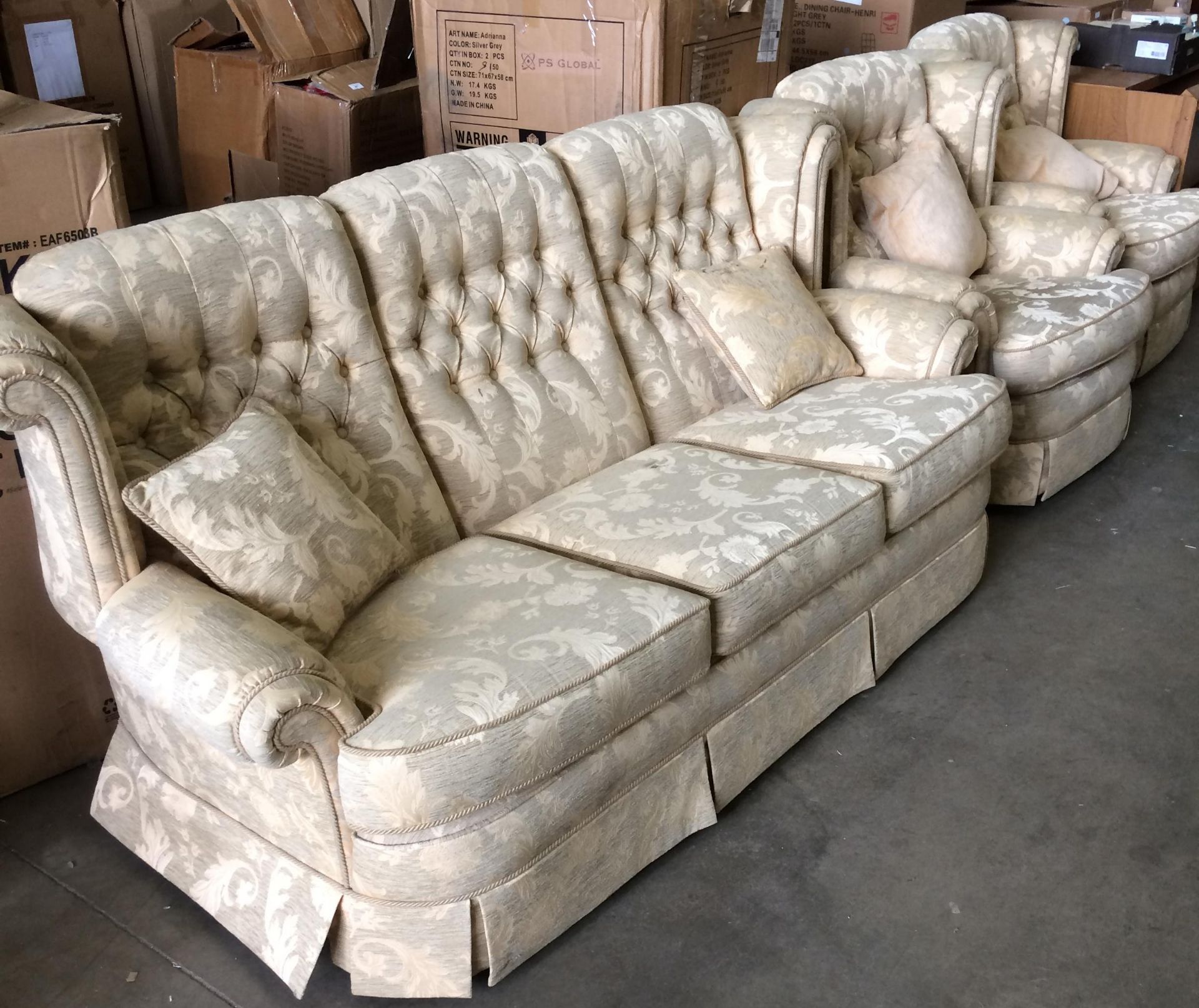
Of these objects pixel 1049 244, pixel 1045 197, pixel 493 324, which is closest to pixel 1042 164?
pixel 1045 197

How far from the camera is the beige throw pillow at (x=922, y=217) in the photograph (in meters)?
3.04

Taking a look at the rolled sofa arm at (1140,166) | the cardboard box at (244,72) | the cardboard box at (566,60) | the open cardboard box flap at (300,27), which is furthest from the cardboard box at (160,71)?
the rolled sofa arm at (1140,166)

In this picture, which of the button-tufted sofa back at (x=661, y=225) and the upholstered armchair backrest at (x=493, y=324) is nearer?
the upholstered armchair backrest at (x=493, y=324)

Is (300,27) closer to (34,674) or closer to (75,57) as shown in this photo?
(75,57)

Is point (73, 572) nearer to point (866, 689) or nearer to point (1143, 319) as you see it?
point (866, 689)

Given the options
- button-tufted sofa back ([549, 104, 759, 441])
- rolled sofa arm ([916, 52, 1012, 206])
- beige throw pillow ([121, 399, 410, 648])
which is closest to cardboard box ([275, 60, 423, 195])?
button-tufted sofa back ([549, 104, 759, 441])

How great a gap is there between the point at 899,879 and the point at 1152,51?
351 centimetres

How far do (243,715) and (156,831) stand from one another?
0.58 meters

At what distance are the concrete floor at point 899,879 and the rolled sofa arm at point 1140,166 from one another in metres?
1.89

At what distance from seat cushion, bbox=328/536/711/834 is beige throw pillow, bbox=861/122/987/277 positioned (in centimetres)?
163

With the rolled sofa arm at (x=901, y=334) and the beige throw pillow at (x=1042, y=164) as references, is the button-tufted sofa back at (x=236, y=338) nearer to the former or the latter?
the rolled sofa arm at (x=901, y=334)

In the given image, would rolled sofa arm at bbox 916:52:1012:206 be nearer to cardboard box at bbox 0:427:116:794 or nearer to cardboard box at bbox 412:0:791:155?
cardboard box at bbox 412:0:791:155

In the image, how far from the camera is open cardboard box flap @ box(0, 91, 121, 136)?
1.82 m

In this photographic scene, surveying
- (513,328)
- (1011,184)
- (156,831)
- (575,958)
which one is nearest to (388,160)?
(513,328)
